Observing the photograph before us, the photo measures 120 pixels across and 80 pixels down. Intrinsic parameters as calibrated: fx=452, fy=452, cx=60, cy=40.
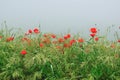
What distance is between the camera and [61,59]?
5695mm

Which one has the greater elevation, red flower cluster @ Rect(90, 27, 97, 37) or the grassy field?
red flower cluster @ Rect(90, 27, 97, 37)

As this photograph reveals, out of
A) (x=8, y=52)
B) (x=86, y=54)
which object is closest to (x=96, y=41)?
(x=86, y=54)

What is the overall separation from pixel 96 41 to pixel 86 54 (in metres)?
0.37

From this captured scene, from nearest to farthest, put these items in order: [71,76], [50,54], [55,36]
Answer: [71,76] < [50,54] < [55,36]

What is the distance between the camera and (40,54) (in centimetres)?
556

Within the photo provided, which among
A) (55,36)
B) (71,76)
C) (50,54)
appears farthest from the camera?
(55,36)

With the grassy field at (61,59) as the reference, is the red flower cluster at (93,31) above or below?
above

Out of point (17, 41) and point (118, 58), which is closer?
point (118, 58)

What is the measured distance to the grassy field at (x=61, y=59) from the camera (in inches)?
210

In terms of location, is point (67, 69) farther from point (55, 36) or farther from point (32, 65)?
point (55, 36)

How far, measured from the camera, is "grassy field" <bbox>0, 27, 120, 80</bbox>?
5.34 m

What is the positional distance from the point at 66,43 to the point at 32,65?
676mm

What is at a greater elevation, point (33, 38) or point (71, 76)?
point (33, 38)

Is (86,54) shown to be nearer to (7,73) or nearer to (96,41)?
(96,41)
